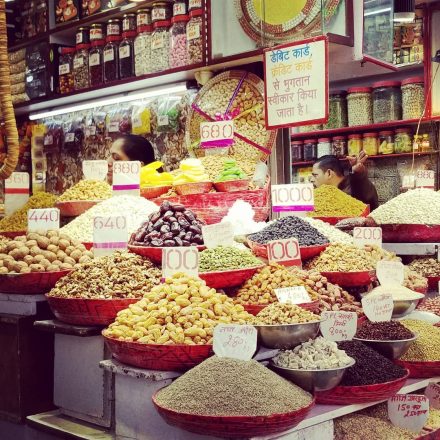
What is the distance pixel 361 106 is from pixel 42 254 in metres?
4.16

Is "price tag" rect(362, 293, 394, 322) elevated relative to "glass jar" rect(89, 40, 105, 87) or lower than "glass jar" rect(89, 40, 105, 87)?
lower

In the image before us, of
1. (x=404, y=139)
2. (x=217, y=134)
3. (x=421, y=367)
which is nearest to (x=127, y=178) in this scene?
(x=217, y=134)

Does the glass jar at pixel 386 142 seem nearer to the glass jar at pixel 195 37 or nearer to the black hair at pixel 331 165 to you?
the black hair at pixel 331 165

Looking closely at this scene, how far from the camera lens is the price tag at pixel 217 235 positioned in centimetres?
251

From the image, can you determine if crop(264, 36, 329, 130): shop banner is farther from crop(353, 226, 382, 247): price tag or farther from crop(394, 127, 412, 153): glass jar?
crop(394, 127, 412, 153): glass jar

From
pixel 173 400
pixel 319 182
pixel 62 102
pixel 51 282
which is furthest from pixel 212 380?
pixel 319 182

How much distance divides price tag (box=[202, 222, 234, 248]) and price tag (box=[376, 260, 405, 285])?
0.67 meters

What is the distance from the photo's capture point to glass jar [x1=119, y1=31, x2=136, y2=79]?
14.7 feet

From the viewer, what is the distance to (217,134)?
11.5 feet

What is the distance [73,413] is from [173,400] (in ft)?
2.29

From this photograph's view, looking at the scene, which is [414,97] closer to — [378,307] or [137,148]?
[137,148]

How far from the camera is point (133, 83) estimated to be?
4480 mm

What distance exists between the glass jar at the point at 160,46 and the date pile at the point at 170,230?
1.82 meters

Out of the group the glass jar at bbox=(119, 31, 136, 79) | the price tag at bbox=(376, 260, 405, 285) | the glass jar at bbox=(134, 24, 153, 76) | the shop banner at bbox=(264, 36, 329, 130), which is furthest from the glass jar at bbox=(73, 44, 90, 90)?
the price tag at bbox=(376, 260, 405, 285)
